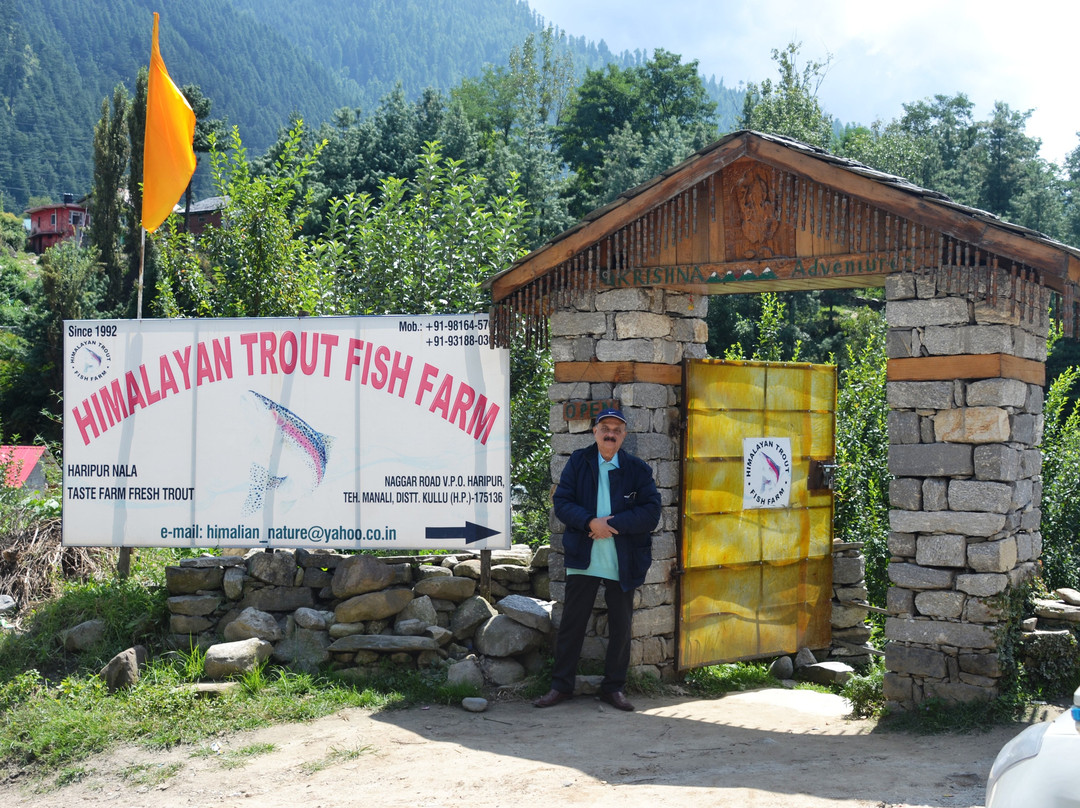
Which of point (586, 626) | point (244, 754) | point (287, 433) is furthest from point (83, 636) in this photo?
point (586, 626)

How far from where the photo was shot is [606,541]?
22.6 feet

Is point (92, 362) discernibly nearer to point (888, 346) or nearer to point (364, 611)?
point (364, 611)

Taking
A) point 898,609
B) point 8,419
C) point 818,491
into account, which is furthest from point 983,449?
point 8,419

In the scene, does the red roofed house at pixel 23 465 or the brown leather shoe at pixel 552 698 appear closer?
the brown leather shoe at pixel 552 698

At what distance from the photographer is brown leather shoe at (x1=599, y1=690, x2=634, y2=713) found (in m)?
6.88

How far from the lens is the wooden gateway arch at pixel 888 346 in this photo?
6.26 metres

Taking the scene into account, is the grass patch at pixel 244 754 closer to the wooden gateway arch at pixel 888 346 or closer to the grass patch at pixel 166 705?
the grass patch at pixel 166 705

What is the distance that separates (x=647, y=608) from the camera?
7.44 m

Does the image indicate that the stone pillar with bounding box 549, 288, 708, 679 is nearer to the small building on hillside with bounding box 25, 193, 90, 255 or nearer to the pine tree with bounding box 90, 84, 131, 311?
the pine tree with bounding box 90, 84, 131, 311

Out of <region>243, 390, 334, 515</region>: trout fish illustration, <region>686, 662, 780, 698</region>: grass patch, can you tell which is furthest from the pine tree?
<region>686, 662, 780, 698</region>: grass patch

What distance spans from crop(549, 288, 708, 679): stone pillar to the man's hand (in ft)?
2.75

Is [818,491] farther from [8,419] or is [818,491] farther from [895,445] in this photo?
[8,419]

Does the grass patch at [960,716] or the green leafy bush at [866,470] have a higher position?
the green leafy bush at [866,470]

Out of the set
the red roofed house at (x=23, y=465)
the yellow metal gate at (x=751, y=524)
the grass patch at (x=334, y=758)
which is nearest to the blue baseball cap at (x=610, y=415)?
the yellow metal gate at (x=751, y=524)
